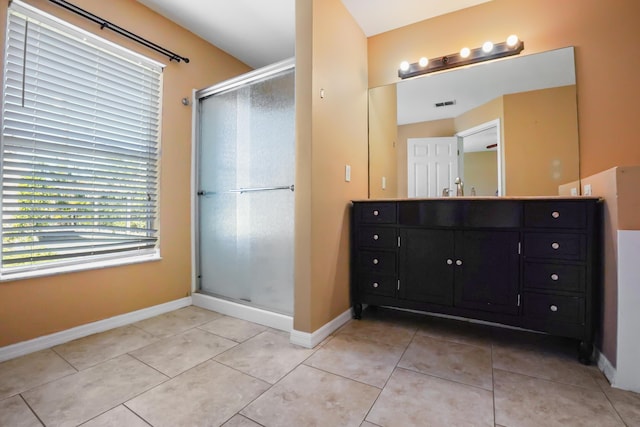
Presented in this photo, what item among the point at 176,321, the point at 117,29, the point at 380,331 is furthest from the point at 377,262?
the point at 117,29

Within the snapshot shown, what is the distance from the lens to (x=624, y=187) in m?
1.34

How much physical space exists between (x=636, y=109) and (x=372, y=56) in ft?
6.15

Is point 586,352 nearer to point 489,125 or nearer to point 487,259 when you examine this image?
point 487,259

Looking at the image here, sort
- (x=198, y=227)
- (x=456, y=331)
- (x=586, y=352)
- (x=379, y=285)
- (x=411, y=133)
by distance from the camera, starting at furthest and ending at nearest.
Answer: (x=198, y=227) < (x=411, y=133) < (x=379, y=285) < (x=456, y=331) < (x=586, y=352)

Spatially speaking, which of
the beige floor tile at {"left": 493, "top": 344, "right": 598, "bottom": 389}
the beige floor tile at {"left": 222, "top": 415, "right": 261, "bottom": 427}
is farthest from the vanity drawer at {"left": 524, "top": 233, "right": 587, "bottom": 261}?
the beige floor tile at {"left": 222, "top": 415, "right": 261, "bottom": 427}

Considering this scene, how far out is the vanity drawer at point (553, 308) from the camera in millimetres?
1544

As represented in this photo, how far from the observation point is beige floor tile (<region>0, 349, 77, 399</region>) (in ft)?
4.47

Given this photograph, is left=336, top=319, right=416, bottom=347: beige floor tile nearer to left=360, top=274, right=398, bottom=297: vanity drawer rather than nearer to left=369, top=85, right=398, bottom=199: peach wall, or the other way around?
left=360, top=274, right=398, bottom=297: vanity drawer

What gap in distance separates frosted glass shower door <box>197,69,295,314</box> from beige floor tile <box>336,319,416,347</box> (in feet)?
1.59

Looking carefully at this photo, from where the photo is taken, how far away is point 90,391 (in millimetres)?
1326

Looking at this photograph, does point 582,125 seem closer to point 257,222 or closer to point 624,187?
point 624,187

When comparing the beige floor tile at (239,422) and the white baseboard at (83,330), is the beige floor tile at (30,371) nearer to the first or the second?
the white baseboard at (83,330)

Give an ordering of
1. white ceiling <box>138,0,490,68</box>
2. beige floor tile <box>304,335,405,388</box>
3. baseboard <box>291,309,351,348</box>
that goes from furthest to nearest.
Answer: white ceiling <box>138,0,490,68</box>
baseboard <box>291,309,351,348</box>
beige floor tile <box>304,335,405,388</box>

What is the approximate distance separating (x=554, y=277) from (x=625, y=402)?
60 cm
